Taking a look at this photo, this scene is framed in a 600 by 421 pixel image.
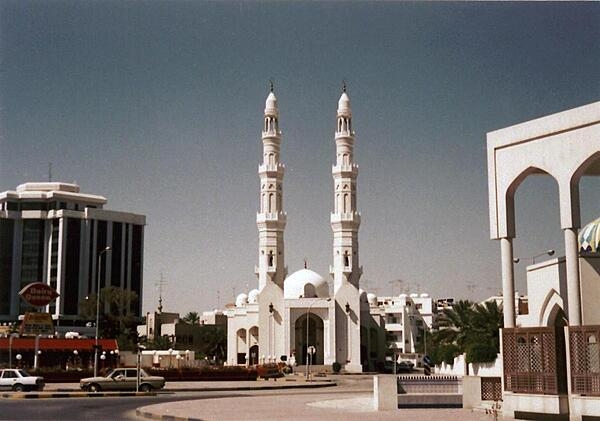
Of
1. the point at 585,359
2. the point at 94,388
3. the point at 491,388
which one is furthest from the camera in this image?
the point at 94,388

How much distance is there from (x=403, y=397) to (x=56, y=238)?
10360 centimetres

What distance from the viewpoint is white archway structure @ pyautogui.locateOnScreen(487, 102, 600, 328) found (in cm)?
2106

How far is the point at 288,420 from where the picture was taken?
20297mm

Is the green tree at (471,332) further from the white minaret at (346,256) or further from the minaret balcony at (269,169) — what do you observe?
the minaret balcony at (269,169)

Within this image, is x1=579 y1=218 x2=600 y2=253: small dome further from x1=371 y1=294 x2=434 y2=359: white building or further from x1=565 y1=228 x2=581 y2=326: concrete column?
x1=371 y1=294 x2=434 y2=359: white building

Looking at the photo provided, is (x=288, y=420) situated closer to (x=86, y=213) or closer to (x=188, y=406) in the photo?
(x=188, y=406)

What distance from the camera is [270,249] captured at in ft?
258

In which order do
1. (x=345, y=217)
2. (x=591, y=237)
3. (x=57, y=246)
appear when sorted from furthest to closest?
(x=57, y=246)
(x=345, y=217)
(x=591, y=237)

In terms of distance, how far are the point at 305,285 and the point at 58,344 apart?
32.4 metres

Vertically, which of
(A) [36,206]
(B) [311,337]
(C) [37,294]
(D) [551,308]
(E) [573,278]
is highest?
(A) [36,206]

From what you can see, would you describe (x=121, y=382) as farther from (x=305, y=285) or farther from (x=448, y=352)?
(x=305, y=285)

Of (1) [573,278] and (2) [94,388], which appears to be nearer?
(1) [573,278]

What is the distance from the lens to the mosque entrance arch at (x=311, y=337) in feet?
267

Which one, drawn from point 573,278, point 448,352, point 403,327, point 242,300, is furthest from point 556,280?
point 403,327
